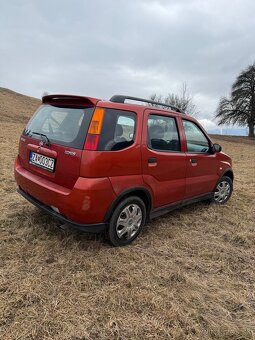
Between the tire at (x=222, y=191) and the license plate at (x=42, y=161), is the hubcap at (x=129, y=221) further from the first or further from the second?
the tire at (x=222, y=191)

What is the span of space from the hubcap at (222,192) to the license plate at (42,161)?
3.25 metres

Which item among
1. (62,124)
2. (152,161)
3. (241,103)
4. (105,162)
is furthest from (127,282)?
(241,103)

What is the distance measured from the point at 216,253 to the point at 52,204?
208 cm

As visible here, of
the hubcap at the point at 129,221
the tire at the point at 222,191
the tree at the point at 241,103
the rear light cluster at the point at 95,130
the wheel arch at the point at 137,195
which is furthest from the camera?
the tree at the point at 241,103

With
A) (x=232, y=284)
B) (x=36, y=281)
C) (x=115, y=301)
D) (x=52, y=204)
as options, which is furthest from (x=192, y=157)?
(x=36, y=281)

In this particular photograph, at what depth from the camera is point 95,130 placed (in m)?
2.89

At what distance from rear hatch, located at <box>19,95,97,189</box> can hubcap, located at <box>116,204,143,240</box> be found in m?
0.78

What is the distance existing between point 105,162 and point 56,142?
0.65 meters

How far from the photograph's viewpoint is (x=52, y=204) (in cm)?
313

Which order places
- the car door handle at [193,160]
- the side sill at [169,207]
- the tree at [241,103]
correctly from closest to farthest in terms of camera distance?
the side sill at [169,207], the car door handle at [193,160], the tree at [241,103]

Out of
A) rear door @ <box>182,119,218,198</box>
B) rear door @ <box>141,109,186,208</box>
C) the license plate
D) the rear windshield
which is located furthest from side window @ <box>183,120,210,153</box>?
the license plate

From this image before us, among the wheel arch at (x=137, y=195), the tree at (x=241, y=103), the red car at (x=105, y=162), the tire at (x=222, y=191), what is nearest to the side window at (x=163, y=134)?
the red car at (x=105, y=162)

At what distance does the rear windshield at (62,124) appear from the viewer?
9.68ft

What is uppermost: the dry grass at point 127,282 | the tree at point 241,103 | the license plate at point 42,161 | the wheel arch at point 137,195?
the tree at point 241,103
